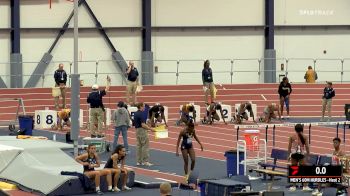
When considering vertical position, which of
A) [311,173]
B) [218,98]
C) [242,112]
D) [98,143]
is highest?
[218,98]

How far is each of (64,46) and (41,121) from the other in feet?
31.3

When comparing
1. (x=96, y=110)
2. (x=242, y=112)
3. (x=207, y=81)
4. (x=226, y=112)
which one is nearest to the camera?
(x=96, y=110)

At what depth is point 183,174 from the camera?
28672mm

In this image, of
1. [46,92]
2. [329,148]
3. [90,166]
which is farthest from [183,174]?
[46,92]

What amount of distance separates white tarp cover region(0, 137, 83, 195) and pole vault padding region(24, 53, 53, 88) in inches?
796

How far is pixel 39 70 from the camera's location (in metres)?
48.6

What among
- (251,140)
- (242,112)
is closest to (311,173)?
(251,140)

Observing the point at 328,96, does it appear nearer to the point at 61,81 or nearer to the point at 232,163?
the point at 61,81

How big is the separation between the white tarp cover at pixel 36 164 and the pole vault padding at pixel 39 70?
20225 millimetres

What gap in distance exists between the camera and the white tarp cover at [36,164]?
26.0 m

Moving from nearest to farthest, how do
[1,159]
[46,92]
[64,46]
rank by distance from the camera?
[1,159], [46,92], [64,46]

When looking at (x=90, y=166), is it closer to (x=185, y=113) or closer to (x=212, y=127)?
(x=185, y=113)

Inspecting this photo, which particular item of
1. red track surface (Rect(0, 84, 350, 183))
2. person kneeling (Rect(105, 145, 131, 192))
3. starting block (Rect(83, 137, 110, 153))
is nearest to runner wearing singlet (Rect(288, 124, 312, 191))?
person kneeling (Rect(105, 145, 131, 192))

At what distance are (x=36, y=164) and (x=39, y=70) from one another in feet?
72.1
